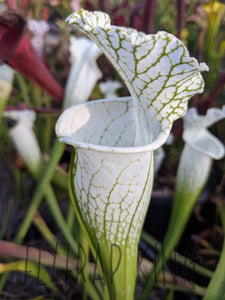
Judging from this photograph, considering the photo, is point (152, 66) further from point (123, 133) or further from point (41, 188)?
point (41, 188)

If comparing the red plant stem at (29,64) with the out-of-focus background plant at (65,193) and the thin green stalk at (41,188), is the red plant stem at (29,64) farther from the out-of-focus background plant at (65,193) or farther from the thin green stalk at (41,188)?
the thin green stalk at (41,188)

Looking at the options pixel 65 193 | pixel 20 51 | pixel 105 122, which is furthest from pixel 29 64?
pixel 65 193

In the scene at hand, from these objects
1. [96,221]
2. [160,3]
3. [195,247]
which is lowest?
[195,247]

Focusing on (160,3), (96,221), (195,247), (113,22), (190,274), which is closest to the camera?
(96,221)

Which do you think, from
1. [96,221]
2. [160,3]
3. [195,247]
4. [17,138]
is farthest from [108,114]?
[160,3]

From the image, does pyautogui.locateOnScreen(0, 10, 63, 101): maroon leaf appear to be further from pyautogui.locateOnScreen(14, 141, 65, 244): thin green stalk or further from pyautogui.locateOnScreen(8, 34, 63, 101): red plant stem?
pyautogui.locateOnScreen(14, 141, 65, 244): thin green stalk

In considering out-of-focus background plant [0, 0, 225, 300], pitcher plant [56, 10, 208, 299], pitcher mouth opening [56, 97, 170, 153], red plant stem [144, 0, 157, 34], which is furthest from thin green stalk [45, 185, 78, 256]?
red plant stem [144, 0, 157, 34]

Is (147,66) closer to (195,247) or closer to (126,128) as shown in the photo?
(126,128)
